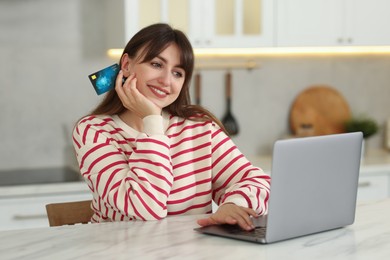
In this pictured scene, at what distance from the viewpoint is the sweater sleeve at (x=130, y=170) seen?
2.03 meters

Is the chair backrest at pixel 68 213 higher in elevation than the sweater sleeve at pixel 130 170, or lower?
lower

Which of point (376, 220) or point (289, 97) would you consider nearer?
point (376, 220)

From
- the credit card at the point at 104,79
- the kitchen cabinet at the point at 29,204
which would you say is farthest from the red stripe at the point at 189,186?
the kitchen cabinet at the point at 29,204

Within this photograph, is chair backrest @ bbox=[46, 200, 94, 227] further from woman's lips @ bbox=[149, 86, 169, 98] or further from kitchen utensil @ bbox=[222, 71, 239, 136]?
kitchen utensil @ bbox=[222, 71, 239, 136]

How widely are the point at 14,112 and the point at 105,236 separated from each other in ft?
7.26

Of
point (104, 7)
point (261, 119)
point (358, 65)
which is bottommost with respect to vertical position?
point (261, 119)

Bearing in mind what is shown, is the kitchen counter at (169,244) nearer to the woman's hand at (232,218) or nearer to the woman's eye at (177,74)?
the woman's hand at (232,218)

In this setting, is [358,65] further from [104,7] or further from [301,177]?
[301,177]

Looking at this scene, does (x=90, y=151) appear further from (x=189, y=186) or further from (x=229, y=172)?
(x=229, y=172)

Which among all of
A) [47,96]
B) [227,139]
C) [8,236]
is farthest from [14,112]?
[8,236]

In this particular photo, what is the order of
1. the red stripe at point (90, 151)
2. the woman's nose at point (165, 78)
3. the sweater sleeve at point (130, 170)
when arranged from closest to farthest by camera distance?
the sweater sleeve at point (130, 170) < the red stripe at point (90, 151) < the woman's nose at point (165, 78)

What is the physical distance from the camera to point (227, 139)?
7.81 feet

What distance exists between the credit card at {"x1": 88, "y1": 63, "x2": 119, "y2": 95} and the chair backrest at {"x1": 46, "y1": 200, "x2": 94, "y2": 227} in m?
0.35

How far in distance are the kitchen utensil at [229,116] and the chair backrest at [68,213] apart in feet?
6.27
